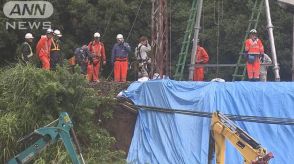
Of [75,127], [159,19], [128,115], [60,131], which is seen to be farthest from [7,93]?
[159,19]

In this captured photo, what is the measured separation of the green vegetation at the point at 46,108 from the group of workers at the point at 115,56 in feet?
10.0

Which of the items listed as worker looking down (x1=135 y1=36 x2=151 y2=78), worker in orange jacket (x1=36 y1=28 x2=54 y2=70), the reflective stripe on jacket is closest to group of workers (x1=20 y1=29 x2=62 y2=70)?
worker in orange jacket (x1=36 y1=28 x2=54 y2=70)

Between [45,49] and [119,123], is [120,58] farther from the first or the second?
[119,123]

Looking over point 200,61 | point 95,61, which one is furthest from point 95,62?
point 200,61

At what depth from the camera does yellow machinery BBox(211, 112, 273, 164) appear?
6.89m

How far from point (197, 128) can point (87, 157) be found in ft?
8.03

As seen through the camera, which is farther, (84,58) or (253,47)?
(84,58)

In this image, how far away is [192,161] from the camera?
1047 cm

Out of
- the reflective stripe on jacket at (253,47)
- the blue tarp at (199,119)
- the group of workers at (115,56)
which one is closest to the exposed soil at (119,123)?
the blue tarp at (199,119)

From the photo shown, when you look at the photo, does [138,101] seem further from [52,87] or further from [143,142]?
[52,87]

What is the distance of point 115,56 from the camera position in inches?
659

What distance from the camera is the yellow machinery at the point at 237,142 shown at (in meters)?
6.89

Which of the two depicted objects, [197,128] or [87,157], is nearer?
[197,128]

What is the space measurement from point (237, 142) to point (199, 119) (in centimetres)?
333
